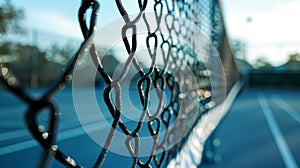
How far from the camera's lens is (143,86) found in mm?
674

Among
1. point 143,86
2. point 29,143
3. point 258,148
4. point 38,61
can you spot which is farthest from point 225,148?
point 38,61

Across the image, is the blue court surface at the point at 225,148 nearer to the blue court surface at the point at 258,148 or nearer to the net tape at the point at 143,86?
the blue court surface at the point at 258,148

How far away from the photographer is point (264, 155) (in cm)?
183

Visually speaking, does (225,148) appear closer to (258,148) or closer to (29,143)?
(258,148)

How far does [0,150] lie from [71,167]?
1.84m

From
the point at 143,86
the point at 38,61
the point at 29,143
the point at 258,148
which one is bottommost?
the point at 38,61

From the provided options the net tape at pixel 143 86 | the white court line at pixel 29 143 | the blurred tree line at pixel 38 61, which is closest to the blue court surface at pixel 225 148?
the white court line at pixel 29 143

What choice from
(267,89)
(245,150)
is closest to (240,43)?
(267,89)

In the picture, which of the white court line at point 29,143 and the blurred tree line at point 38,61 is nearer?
the white court line at point 29,143

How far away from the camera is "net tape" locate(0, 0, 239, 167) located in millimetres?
208

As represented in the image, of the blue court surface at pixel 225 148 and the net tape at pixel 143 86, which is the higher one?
the net tape at pixel 143 86

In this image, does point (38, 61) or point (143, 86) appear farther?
point (38, 61)

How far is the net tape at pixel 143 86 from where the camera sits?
0.68 ft

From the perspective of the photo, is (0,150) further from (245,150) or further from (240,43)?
(240,43)
